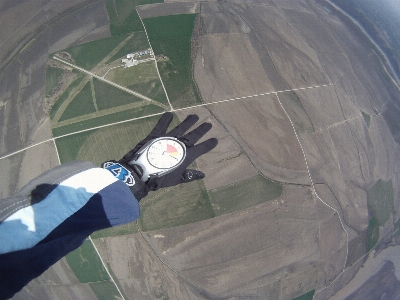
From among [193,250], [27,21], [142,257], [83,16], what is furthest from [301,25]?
[27,21]

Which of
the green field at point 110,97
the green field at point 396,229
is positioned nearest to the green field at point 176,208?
the green field at point 110,97

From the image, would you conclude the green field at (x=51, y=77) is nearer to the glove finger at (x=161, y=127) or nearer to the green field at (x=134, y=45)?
the green field at (x=134, y=45)

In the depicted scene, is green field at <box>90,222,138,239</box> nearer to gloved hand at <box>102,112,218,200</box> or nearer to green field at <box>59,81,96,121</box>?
gloved hand at <box>102,112,218,200</box>

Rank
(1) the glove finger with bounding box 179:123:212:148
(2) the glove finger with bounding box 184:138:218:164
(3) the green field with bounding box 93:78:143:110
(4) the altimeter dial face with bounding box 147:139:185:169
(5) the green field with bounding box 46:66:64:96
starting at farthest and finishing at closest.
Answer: (5) the green field with bounding box 46:66:64:96 < (3) the green field with bounding box 93:78:143:110 < (1) the glove finger with bounding box 179:123:212:148 < (2) the glove finger with bounding box 184:138:218:164 < (4) the altimeter dial face with bounding box 147:139:185:169

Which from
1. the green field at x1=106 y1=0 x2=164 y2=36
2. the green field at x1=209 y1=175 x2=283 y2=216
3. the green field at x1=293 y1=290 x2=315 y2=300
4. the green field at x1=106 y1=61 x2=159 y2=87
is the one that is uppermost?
the green field at x1=106 y1=0 x2=164 y2=36

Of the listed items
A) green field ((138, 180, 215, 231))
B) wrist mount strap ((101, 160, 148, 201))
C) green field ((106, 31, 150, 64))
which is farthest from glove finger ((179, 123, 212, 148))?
green field ((106, 31, 150, 64))
